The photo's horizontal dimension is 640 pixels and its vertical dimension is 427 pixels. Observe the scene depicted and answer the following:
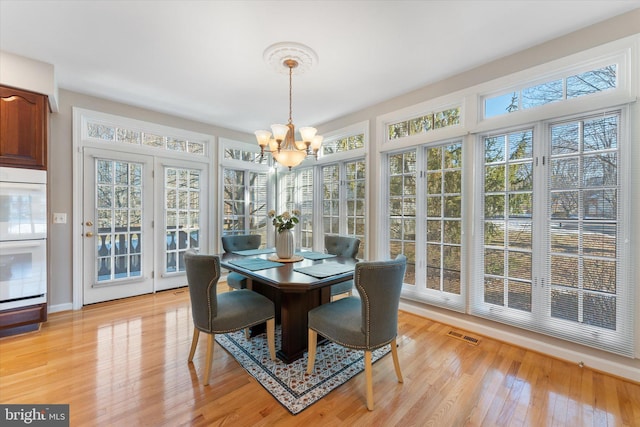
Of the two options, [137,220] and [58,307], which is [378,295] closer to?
[137,220]

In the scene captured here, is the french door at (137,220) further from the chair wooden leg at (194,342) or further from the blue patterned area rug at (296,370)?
the chair wooden leg at (194,342)

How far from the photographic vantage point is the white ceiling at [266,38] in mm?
1961

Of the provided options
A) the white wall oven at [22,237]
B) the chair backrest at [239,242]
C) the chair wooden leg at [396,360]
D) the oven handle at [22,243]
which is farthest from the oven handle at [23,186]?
the chair wooden leg at [396,360]

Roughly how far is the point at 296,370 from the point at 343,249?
1439mm

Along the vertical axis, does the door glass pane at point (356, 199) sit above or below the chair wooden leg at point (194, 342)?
above

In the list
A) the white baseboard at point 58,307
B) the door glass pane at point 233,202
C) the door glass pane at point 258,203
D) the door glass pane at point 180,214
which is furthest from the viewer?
the door glass pane at point 258,203

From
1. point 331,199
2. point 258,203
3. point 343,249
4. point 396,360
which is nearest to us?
point 396,360

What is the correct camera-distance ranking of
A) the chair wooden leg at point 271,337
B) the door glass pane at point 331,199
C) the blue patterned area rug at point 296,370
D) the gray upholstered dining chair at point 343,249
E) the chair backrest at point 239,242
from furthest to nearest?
the door glass pane at point 331,199, the chair backrest at point 239,242, the gray upholstered dining chair at point 343,249, the chair wooden leg at point 271,337, the blue patterned area rug at point 296,370

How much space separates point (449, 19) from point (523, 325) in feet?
8.88

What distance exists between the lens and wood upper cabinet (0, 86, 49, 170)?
102 inches

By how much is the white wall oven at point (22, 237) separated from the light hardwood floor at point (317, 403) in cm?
44

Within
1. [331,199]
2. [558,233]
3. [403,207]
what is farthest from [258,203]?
[558,233]

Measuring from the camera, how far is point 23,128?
2695 millimetres

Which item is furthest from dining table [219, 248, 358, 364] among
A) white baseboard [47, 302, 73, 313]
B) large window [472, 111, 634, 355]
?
white baseboard [47, 302, 73, 313]
